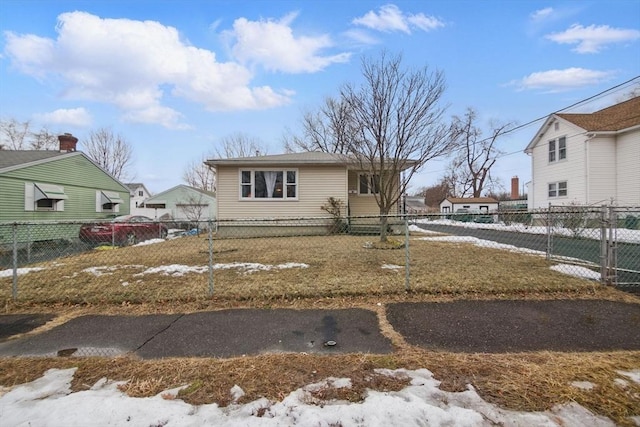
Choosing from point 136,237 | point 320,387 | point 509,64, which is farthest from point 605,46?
point 136,237

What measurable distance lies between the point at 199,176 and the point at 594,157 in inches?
1509

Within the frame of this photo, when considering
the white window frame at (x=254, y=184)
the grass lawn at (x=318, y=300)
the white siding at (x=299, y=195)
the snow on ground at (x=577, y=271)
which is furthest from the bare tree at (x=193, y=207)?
the snow on ground at (x=577, y=271)

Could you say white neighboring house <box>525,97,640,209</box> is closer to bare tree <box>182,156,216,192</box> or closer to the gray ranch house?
the gray ranch house

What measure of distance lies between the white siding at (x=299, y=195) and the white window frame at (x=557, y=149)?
14233mm

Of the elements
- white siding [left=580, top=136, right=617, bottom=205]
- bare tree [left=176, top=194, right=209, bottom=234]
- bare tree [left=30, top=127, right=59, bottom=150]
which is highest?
bare tree [left=30, top=127, right=59, bottom=150]

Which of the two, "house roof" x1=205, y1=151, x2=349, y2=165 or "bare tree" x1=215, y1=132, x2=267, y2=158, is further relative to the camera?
"bare tree" x1=215, y1=132, x2=267, y2=158

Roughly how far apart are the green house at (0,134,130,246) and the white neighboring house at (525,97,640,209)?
949 inches

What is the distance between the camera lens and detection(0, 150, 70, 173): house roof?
13312 mm

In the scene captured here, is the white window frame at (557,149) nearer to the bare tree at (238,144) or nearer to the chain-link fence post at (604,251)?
the chain-link fence post at (604,251)

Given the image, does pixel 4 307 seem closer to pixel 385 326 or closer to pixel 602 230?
pixel 385 326

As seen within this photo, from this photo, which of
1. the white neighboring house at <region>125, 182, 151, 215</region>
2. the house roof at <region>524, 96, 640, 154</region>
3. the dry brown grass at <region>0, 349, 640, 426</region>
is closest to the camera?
the dry brown grass at <region>0, 349, 640, 426</region>

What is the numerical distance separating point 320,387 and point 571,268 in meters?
6.03

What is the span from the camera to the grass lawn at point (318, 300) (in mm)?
2287

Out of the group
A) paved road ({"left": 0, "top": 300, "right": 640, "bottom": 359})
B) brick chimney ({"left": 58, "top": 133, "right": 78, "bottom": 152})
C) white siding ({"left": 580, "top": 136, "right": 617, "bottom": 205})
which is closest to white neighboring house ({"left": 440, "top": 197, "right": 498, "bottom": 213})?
white siding ({"left": 580, "top": 136, "right": 617, "bottom": 205})
